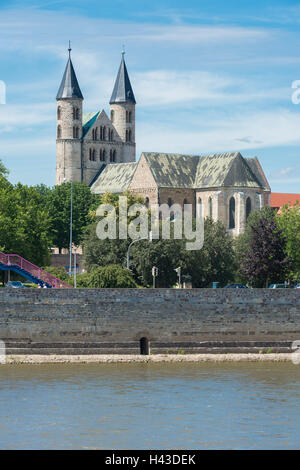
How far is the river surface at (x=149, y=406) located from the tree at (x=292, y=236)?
1151 inches

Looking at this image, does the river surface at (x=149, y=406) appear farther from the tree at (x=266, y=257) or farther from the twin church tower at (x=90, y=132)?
the twin church tower at (x=90, y=132)

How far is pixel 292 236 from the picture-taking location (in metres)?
74.7

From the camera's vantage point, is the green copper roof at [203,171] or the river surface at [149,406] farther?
the green copper roof at [203,171]

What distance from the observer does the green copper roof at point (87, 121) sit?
124 meters

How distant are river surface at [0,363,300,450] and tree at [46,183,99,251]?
2110 inches

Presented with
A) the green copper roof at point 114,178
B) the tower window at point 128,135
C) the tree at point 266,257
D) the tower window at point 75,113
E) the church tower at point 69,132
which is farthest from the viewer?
the tower window at point 128,135

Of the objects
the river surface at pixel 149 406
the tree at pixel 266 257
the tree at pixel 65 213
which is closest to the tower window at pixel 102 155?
the tree at pixel 65 213

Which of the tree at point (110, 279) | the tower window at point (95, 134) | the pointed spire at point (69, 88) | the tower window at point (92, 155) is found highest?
the pointed spire at point (69, 88)

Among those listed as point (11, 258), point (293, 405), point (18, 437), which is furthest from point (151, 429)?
point (11, 258)

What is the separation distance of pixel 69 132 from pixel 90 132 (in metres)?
3.29

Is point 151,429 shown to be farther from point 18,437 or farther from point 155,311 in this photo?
point 155,311

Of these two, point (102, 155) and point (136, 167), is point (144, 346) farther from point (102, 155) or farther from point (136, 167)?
point (102, 155)

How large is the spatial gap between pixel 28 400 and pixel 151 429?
596 cm

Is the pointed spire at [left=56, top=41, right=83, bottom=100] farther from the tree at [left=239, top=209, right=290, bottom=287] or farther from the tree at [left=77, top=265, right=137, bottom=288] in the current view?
the tree at [left=77, top=265, right=137, bottom=288]
